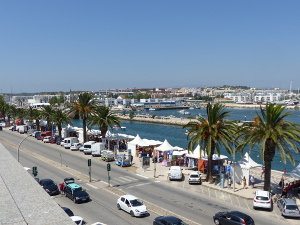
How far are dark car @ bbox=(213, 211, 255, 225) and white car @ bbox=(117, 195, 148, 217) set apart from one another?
4.69m

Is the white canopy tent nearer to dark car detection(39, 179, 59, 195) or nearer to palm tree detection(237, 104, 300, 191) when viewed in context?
palm tree detection(237, 104, 300, 191)

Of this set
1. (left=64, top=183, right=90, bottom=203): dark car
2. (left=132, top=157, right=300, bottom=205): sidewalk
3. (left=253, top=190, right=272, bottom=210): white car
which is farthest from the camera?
(left=132, top=157, right=300, bottom=205): sidewalk

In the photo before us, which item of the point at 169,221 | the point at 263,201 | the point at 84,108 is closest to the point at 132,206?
the point at 169,221

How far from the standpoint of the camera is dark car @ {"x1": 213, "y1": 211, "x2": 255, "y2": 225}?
55.3 ft

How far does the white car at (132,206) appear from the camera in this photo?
1927 centimetres

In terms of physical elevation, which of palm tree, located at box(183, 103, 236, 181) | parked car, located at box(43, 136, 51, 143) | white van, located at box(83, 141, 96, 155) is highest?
palm tree, located at box(183, 103, 236, 181)

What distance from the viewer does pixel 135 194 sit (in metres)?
24.6

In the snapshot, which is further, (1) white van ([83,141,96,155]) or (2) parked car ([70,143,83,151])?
(2) parked car ([70,143,83,151])

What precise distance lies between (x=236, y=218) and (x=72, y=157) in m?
28.5

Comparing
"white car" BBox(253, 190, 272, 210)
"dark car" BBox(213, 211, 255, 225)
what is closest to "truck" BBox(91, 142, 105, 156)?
"white car" BBox(253, 190, 272, 210)

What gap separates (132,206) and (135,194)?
505cm

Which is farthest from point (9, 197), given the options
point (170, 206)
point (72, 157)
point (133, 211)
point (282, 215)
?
point (72, 157)

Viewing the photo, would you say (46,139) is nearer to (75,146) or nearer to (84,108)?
(75,146)

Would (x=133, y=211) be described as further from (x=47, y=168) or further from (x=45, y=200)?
(x=47, y=168)
